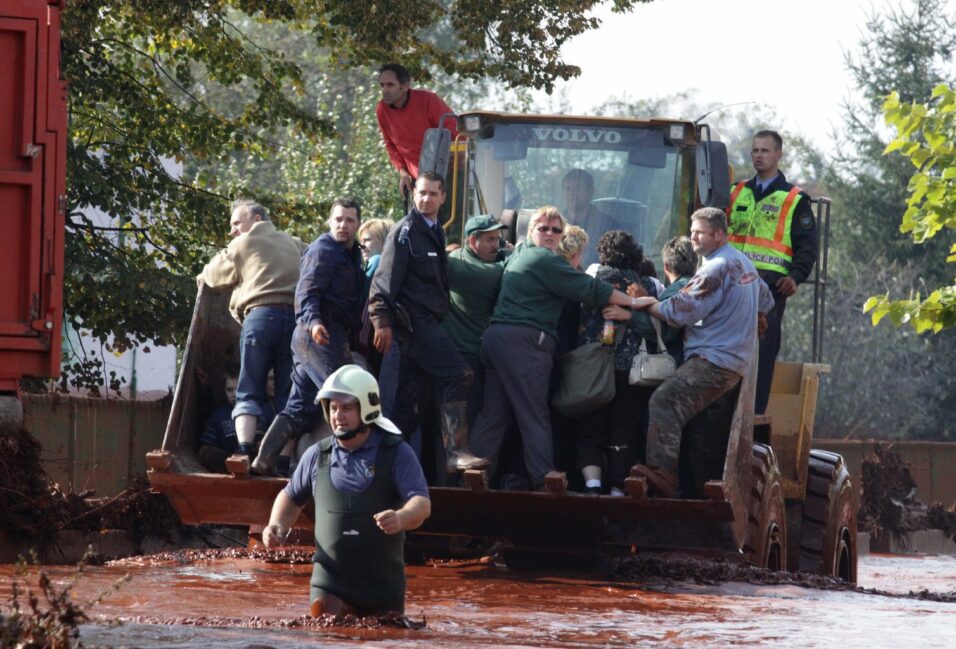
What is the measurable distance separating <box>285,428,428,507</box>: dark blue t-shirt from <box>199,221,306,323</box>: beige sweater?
3.11m

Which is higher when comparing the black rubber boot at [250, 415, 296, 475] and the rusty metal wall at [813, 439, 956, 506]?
the black rubber boot at [250, 415, 296, 475]

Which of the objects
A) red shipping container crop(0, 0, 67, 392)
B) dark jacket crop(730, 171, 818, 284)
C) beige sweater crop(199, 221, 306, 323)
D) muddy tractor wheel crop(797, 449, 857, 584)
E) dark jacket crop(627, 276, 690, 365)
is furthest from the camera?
muddy tractor wheel crop(797, 449, 857, 584)

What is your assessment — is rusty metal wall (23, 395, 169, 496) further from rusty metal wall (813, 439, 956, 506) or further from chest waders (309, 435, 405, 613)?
rusty metal wall (813, 439, 956, 506)

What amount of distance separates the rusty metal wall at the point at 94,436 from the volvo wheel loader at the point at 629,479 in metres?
4.50

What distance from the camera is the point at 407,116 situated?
1364 centimetres

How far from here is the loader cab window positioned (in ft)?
42.3

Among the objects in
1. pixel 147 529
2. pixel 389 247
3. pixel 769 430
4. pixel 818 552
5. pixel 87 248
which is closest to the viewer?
pixel 389 247

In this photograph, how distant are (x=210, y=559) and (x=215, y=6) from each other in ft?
24.8

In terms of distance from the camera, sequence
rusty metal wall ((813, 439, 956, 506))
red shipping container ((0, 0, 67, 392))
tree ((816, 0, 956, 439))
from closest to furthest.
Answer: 1. red shipping container ((0, 0, 67, 392))
2. rusty metal wall ((813, 439, 956, 506))
3. tree ((816, 0, 956, 439))

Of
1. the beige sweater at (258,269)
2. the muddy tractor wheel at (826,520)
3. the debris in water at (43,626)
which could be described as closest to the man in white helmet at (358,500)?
the debris in water at (43,626)

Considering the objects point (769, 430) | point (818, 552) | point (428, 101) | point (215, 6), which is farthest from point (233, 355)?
point (215, 6)

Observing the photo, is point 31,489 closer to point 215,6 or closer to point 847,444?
point 215,6

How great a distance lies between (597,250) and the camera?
39.1 ft

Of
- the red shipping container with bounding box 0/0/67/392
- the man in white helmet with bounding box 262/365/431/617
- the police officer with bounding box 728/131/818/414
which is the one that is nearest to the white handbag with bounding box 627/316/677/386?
the police officer with bounding box 728/131/818/414
